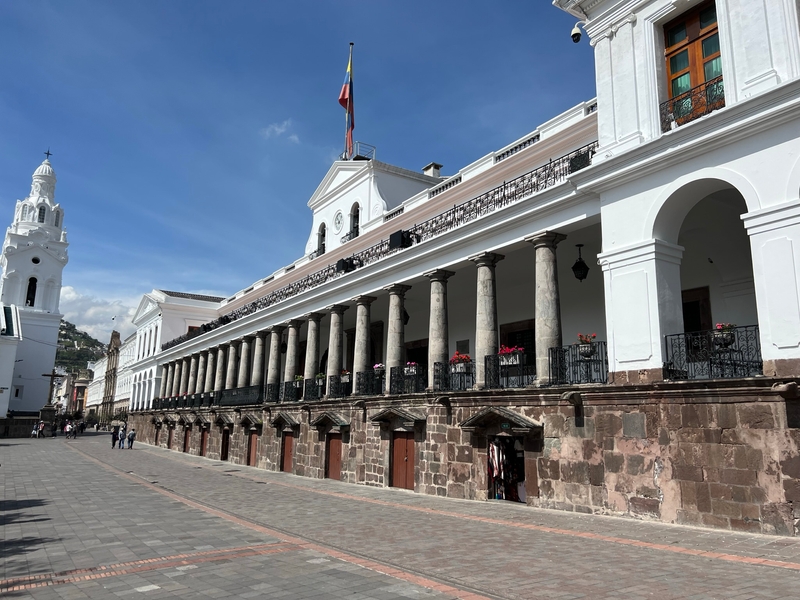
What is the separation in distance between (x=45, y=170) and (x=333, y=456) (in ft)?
214

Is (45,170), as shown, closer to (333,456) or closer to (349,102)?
(349,102)

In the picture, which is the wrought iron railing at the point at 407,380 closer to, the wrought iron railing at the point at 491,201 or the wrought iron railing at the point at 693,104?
the wrought iron railing at the point at 491,201

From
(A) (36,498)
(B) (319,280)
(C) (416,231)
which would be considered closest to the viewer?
(A) (36,498)

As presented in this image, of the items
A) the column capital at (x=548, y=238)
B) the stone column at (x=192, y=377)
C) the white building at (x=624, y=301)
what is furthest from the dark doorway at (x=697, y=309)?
the stone column at (x=192, y=377)

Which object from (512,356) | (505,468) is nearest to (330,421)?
(505,468)

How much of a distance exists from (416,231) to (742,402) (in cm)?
1187

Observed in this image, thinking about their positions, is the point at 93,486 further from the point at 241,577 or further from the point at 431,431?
the point at 241,577

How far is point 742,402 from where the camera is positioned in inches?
391

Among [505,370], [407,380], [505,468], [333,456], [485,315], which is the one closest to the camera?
[505,468]

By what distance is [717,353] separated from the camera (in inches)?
426

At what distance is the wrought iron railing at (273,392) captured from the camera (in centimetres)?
2817

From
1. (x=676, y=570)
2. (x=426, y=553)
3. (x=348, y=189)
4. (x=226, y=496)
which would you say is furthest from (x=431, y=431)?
(x=348, y=189)

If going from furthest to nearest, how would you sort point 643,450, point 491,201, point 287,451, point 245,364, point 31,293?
point 31,293
point 245,364
point 287,451
point 491,201
point 643,450

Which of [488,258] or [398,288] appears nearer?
[488,258]
